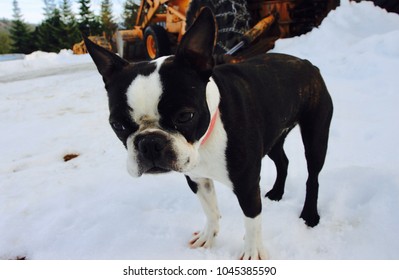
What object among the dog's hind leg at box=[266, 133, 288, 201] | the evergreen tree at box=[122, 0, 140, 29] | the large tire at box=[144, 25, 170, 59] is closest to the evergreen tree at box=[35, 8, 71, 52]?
the evergreen tree at box=[122, 0, 140, 29]

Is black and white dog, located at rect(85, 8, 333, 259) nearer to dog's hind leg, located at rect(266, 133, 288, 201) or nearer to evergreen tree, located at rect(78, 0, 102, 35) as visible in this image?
dog's hind leg, located at rect(266, 133, 288, 201)

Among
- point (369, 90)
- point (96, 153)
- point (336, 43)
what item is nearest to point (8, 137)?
point (96, 153)

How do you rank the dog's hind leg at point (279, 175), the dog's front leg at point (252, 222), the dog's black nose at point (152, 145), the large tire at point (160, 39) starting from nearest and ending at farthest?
the dog's black nose at point (152, 145)
the dog's front leg at point (252, 222)
the dog's hind leg at point (279, 175)
the large tire at point (160, 39)

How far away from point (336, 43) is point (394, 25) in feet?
2.87

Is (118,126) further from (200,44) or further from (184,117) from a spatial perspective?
(200,44)

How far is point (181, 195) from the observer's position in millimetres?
2799

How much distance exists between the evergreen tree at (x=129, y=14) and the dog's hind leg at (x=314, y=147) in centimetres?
892

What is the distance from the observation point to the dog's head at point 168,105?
5.19 feet

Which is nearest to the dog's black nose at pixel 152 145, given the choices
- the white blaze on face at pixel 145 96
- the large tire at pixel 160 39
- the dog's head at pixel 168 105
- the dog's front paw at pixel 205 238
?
the dog's head at pixel 168 105

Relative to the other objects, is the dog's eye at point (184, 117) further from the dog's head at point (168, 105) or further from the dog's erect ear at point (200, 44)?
the dog's erect ear at point (200, 44)

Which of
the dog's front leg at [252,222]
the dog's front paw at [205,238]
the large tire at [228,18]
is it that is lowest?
the dog's front paw at [205,238]

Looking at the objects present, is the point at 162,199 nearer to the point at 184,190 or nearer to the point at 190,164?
the point at 184,190

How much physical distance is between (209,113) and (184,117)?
0.16 meters

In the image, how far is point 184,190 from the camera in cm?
287
